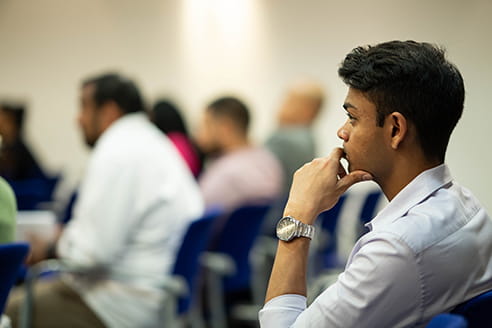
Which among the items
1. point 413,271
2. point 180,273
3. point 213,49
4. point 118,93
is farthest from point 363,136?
point 213,49

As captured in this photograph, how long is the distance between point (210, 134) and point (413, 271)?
354 centimetres

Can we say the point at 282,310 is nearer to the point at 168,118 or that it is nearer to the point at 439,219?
the point at 439,219

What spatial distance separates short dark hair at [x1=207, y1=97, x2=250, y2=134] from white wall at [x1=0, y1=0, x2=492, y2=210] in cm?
50

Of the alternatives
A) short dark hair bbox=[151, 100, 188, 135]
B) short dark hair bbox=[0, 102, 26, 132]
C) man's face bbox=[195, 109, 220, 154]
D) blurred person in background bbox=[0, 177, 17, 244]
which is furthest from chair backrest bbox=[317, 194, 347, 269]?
short dark hair bbox=[0, 102, 26, 132]

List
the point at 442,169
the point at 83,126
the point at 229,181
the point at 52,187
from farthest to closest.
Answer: the point at 52,187 → the point at 229,181 → the point at 83,126 → the point at 442,169

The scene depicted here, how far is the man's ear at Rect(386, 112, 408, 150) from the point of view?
1.44 m

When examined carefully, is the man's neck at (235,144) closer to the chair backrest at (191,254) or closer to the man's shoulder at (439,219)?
the chair backrest at (191,254)

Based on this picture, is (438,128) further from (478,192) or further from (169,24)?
(169,24)

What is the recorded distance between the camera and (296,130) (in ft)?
15.9

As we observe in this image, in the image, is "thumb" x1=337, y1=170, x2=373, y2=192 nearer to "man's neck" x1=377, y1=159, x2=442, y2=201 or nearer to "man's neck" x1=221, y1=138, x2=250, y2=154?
"man's neck" x1=377, y1=159, x2=442, y2=201

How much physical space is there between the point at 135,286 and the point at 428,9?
1.60 m

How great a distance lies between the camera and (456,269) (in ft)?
4.53

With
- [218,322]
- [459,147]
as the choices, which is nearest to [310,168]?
[459,147]

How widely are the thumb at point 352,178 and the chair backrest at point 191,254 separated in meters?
1.59
